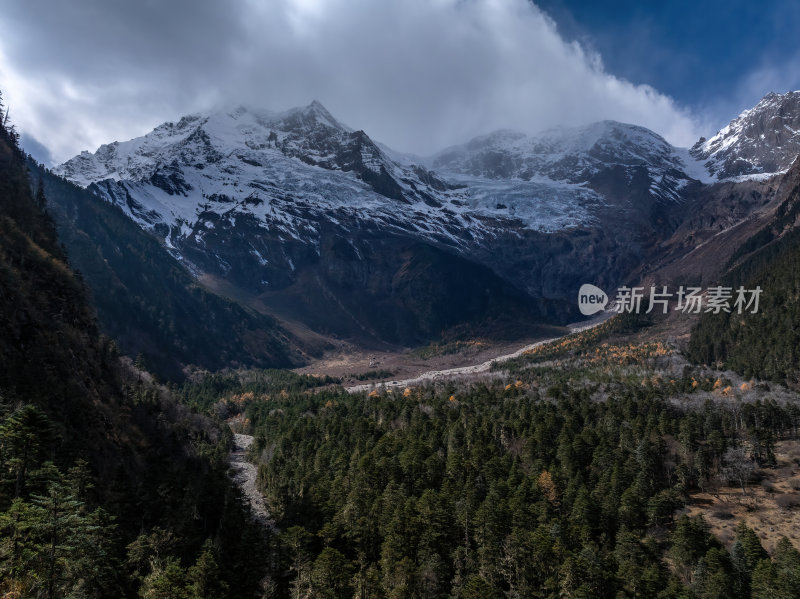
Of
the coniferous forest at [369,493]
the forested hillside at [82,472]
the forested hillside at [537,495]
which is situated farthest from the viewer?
the forested hillside at [537,495]

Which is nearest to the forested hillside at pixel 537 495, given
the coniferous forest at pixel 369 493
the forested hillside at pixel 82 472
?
the coniferous forest at pixel 369 493

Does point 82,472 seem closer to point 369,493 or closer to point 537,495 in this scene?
point 369,493

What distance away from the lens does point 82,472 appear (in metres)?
55.1

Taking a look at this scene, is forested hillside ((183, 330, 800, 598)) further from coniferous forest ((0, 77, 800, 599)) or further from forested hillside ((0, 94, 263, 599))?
forested hillside ((0, 94, 263, 599))

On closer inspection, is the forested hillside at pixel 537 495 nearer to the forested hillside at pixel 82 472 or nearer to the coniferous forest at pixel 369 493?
the coniferous forest at pixel 369 493

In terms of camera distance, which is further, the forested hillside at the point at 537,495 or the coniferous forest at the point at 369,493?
the forested hillside at the point at 537,495

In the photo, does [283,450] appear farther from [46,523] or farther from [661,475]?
[46,523]

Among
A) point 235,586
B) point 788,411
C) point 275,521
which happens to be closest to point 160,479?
point 235,586

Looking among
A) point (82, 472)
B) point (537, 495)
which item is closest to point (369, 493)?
point (537, 495)

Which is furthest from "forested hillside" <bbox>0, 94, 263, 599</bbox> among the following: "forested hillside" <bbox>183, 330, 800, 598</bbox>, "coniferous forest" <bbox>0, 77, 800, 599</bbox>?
"forested hillside" <bbox>183, 330, 800, 598</bbox>

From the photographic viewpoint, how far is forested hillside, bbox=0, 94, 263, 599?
129ft

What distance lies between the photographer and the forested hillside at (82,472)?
3922 centimetres

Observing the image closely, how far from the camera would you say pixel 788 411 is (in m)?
120

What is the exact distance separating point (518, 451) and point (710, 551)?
48.3 metres
